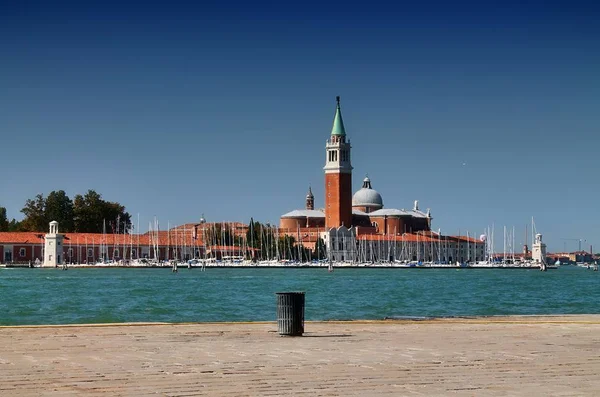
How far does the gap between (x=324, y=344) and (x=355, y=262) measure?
453 ft

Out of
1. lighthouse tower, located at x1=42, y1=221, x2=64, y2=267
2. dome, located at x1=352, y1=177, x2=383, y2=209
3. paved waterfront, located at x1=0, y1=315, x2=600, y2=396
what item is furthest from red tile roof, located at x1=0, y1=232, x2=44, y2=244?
paved waterfront, located at x1=0, y1=315, x2=600, y2=396

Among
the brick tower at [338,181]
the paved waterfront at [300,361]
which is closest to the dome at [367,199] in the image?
the brick tower at [338,181]

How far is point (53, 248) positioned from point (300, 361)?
378ft

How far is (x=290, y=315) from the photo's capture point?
43.9 ft

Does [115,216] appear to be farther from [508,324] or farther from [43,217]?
[508,324]

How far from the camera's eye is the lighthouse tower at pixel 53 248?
122m

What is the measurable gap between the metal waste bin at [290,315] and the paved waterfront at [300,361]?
28 centimetres

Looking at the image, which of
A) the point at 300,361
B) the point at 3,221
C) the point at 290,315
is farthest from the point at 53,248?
the point at 300,361

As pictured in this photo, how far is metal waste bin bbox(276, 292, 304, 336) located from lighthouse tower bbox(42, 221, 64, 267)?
111586 mm

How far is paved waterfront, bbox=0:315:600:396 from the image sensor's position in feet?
27.7

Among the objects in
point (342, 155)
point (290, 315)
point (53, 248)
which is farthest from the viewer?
point (342, 155)

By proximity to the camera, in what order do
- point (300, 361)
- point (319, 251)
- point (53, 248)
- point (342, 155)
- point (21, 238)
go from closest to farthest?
point (300, 361) → point (53, 248) → point (21, 238) → point (319, 251) → point (342, 155)

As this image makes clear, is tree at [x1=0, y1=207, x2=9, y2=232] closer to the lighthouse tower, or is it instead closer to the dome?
the lighthouse tower

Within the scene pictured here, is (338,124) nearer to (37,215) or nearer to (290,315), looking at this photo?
(37,215)
